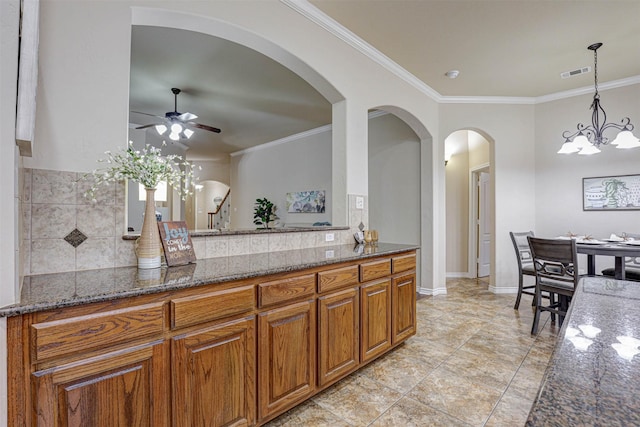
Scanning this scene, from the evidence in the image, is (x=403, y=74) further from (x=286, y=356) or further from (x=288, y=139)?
(x=288, y=139)

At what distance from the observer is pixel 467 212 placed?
5.96m

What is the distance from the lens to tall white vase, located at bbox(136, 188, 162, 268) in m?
1.61

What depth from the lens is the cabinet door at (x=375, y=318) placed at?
2301 millimetres

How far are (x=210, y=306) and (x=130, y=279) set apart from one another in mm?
359

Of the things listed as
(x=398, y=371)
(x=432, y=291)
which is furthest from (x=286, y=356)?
(x=432, y=291)

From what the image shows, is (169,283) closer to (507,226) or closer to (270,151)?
(507,226)

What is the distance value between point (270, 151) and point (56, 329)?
7.05 meters

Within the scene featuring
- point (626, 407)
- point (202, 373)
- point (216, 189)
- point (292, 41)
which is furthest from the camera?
point (216, 189)

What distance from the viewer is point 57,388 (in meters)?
1.06

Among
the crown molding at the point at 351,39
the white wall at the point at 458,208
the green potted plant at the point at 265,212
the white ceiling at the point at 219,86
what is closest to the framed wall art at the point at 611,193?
the white wall at the point at 458,208

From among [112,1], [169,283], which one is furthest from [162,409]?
[112,1]

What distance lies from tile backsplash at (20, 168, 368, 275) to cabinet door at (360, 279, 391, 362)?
1.54m

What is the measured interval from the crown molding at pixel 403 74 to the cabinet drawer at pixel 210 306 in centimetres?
231

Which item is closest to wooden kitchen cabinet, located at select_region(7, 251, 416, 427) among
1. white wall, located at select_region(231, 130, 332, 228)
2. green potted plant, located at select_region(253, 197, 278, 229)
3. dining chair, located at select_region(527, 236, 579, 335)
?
dining chair, located at select_region(527, 236, 579, 335)
